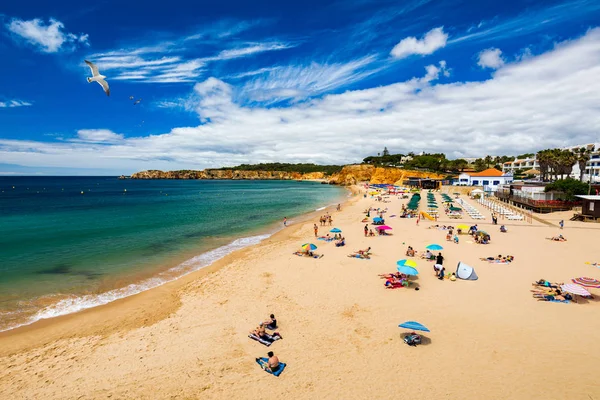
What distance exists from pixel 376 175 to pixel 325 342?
373 feet

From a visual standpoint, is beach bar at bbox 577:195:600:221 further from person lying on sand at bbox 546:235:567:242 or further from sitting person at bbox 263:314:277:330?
sitting person at bbox 263:314:277:330

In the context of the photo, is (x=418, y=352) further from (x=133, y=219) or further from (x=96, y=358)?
(x=133, y=219)

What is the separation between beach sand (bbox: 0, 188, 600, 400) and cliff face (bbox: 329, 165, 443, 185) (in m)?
93.1

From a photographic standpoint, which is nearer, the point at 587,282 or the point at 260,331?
the point at 260,331

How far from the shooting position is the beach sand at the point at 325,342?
762 cm

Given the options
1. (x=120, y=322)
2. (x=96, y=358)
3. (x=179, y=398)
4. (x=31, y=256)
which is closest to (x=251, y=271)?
(x=120, y=322)

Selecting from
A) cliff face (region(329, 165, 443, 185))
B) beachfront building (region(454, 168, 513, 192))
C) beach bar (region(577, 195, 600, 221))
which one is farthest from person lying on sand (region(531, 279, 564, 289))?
cliff face (region(329, 165, 443, 185))

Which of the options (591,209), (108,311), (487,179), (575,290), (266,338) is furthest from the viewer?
(487,179)

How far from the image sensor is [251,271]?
16906 mm

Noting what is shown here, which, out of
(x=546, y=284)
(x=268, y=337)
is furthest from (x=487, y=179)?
(x=268, y=337)

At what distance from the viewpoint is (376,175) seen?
388 ft

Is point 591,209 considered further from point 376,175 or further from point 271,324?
point 376,175

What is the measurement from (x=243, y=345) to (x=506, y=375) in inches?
292

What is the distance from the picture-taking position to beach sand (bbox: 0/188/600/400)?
762cm
